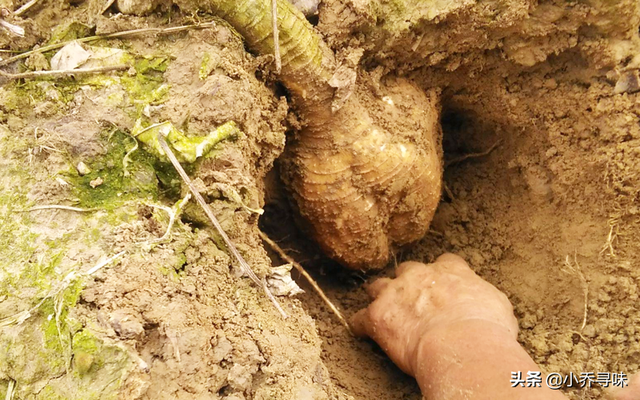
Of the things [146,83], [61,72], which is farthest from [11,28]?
[146,83]

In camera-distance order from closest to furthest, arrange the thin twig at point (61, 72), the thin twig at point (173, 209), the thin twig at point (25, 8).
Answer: the thin twig at point (173, 209) → the thin twig at point (61, 72) → the thin twig at point (25, 8)

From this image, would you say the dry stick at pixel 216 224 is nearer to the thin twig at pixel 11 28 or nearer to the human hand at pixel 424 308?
the thin twig at pixel 11 28

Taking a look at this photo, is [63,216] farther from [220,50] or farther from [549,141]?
[549,141]

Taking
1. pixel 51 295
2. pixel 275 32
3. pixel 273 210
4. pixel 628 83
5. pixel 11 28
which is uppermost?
pixel 628 83

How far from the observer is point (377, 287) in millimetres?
1978

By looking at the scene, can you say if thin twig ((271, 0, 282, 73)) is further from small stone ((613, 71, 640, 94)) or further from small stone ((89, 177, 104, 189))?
small stone ((613, 71, 640, 94))

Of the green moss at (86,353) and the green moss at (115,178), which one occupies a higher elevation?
the green moss at (115,178)

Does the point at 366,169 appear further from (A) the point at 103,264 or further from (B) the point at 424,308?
(A) the point at 103,264

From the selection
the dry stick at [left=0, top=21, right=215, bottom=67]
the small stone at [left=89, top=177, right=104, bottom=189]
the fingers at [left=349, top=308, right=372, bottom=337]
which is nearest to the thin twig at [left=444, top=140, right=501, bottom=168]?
the fingers at [left=349, top=308, right=372, bottom=337]

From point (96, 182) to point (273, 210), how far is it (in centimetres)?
101

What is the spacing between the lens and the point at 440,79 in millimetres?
1931

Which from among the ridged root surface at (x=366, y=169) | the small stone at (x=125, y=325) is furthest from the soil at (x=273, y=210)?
the ridged root surface at (x=366, y=169)

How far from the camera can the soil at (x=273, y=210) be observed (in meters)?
1.01

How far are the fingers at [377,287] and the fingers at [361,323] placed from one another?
0.09 metres
